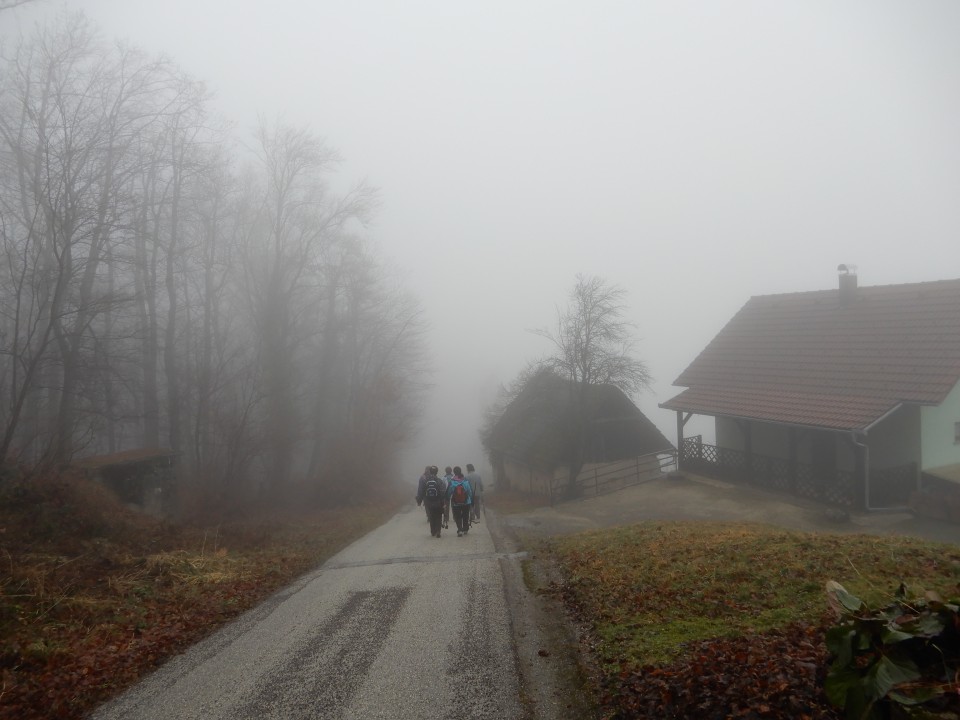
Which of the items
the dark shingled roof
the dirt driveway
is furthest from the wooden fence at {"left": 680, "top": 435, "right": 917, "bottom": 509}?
the dark shingled roof

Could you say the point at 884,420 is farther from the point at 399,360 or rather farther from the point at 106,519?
the point at 399,360

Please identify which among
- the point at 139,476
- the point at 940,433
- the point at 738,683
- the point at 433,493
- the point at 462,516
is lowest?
the point at 462,516

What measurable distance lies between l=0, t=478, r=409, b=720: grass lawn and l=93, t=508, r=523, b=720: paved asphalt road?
438 millimetres

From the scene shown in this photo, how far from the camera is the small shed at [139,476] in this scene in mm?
16344

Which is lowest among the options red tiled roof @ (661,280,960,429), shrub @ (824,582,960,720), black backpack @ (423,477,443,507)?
black backpack @ (423,477,443,507)

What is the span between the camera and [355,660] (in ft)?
22.0

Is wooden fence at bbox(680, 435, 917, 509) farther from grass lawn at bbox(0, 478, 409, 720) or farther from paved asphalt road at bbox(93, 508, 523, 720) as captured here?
grass lawn at bbox(0, 478, 409, 720)

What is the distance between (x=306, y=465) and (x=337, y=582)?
31.6 meters

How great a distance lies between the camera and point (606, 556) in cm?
1047

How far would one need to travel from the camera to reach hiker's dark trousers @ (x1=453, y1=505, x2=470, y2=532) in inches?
606

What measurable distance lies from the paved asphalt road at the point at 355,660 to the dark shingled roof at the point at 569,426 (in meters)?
19.8

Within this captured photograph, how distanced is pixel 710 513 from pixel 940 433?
7.11 meters

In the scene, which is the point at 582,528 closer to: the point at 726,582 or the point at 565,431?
the point at 726,582

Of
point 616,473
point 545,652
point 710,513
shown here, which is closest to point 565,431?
point 616,473
